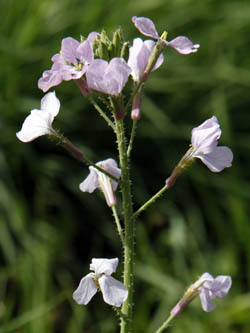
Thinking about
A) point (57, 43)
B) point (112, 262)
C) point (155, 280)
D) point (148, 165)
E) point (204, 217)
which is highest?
point (57, 43)

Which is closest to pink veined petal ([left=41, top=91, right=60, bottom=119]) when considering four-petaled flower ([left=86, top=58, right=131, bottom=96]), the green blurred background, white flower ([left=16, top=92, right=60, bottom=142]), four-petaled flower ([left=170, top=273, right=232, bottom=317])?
white flower ([left=16, top=92, right=60, bottom=142])

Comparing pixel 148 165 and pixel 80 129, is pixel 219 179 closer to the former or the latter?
pixel 148 165

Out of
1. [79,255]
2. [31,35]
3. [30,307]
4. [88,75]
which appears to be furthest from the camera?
[31,35]

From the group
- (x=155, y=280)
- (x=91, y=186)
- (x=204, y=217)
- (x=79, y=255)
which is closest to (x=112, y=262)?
(x=91, y=186)

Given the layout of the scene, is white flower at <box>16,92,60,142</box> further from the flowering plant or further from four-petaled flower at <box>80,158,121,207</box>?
four-petaled flower at <box>80,158,121,207</box>

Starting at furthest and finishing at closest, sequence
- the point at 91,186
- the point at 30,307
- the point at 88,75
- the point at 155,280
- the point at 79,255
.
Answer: the point at 79,255 < the point at 155,280 < the point at 30,307 < the point at 91,186 < the point at 88,75
